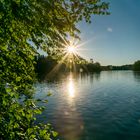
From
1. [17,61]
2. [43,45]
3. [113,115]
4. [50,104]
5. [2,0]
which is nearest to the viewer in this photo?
[2,0]

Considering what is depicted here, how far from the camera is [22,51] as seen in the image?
7051 mm

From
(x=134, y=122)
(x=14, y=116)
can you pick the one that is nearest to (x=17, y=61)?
(x=14, y=116)

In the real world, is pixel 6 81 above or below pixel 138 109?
above

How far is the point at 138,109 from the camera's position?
38.8 m

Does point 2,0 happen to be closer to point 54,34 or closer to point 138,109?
point 54,34

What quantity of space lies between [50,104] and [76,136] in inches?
753

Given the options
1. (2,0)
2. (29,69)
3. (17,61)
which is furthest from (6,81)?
(2,0)

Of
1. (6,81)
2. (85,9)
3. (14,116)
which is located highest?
(85,9)

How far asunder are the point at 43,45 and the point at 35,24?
5.80 feet

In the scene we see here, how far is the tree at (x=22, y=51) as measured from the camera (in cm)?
579

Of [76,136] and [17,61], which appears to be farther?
[76,136]

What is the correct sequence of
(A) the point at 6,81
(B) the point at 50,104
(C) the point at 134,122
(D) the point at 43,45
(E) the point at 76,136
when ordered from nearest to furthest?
(A) the point at 6,81
(D) the point at 43,45
(E) the point at 76,136
(C) the point at 134,122
(B) the point at 50,104

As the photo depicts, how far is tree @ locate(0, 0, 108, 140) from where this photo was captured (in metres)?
5.79

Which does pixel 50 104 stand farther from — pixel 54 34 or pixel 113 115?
pixel 54 34
